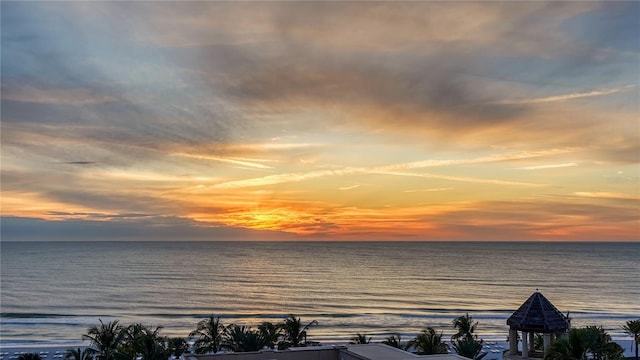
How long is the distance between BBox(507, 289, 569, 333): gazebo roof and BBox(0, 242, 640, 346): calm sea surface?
44.6 metres

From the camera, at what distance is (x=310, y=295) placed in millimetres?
115062

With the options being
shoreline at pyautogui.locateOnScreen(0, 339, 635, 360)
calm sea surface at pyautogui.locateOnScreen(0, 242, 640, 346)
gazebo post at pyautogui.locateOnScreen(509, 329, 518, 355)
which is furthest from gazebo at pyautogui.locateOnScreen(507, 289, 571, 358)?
calm sea surface at pyautogui.locateOnScreen(0, 242, 640, 346)

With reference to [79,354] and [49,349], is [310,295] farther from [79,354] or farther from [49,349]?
[79,354]

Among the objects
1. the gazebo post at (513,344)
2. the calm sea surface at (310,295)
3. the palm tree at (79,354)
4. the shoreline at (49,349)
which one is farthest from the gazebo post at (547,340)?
the calm sea surface at (310,295)

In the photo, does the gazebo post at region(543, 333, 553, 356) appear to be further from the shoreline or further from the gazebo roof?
the shoreline

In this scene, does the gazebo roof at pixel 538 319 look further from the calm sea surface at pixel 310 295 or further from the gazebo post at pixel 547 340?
the calm sea surface at pixel 310 295

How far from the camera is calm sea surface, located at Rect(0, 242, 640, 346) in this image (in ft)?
265

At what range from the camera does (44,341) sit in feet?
225

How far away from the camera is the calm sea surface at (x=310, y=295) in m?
80.6

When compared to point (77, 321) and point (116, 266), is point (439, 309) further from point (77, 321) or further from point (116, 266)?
point (116, 266)

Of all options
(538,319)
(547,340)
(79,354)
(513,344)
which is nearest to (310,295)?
(79,354)

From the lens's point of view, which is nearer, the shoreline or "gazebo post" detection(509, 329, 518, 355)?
"gazebo post" detection(509, 329, 518, 355)

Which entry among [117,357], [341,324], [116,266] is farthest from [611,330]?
[116,266]

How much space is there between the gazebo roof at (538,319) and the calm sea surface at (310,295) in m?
44.6
